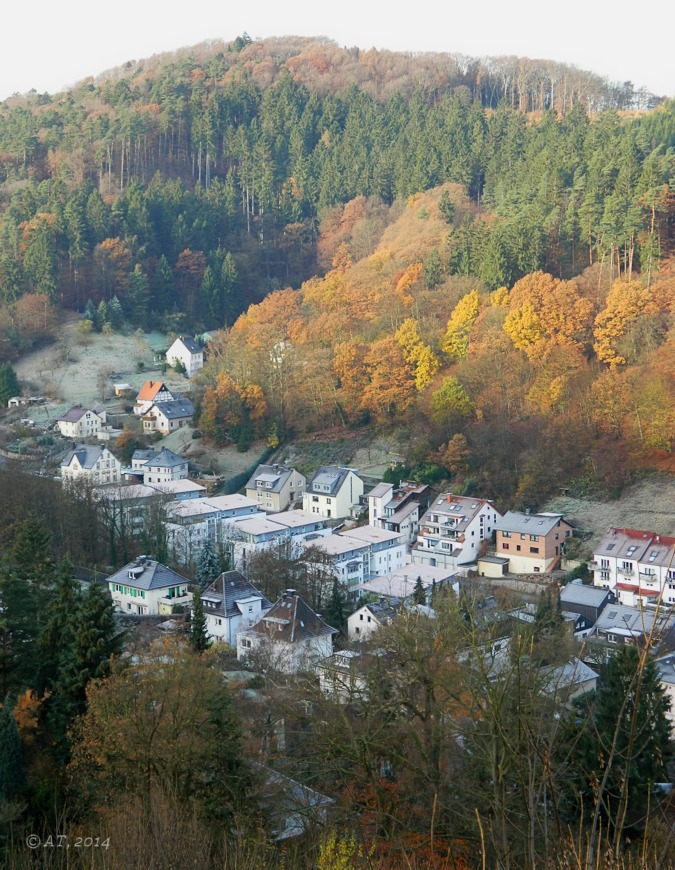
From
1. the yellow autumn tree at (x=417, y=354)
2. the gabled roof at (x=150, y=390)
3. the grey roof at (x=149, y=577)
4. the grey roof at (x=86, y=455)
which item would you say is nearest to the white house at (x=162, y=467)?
the grey roof at (x=86, y=455)

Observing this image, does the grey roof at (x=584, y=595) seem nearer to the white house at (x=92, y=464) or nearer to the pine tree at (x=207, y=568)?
the pine tree at (x=207, y=568)

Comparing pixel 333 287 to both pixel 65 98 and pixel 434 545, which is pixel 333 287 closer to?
pixel 434 545

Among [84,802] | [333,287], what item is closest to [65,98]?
[333,287]

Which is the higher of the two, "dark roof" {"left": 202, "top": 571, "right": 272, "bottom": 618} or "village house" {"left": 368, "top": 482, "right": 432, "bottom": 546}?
"dark roof" {"left": 202, "top": 571, "right": 272, "bottom": 618}

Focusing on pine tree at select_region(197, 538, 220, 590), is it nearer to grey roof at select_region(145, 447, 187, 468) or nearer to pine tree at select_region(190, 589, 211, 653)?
pine tree at select_region(190, 589, 211, 653)

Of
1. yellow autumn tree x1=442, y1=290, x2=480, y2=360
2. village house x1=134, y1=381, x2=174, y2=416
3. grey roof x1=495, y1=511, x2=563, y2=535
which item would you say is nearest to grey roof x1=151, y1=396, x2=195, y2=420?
village house x1=134, y1=381, x2=174, y2=416
